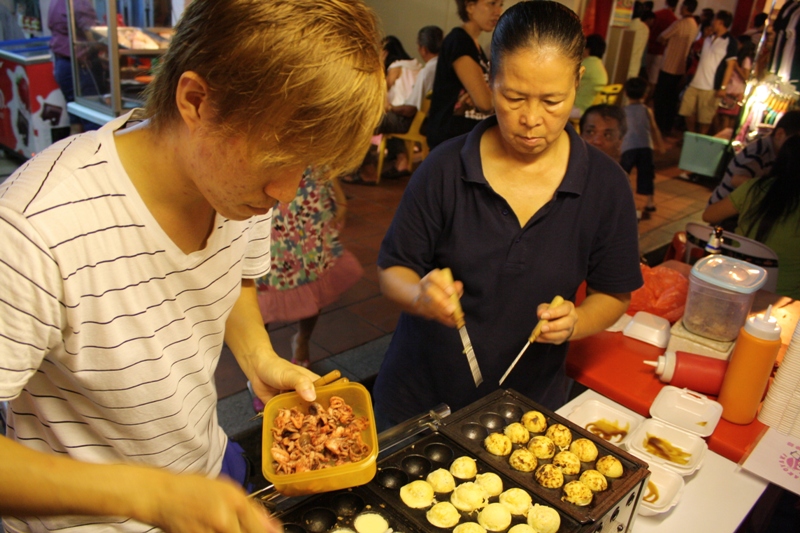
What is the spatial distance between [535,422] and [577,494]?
0.24m

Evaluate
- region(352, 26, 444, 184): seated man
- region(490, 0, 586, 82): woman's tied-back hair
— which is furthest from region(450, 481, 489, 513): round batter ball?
region(352, 26, 444, 184): seated man

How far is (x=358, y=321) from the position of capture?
4211 mm

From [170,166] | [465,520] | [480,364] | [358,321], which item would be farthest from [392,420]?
[358,321]

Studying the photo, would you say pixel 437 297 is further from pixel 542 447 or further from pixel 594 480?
pixel 594 480

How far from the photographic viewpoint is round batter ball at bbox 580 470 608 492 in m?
1.39

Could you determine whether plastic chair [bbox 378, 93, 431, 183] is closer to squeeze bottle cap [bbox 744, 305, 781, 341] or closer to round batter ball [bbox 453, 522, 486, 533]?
squeeze bottle cap [bbox 744, 305, 781, 341]

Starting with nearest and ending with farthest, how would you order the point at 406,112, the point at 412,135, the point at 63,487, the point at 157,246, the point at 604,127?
1. the point at 63,487
2. the point at 157,246
3. the point at 604,127
4. the point at 406,112
5. the point at 412,135

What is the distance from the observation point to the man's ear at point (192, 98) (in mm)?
889

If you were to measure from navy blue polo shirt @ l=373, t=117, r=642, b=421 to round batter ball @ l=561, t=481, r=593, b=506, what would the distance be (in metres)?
0.50

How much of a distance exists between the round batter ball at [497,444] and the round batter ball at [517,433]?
28 millimetres

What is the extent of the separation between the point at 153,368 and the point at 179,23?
0.59 metres

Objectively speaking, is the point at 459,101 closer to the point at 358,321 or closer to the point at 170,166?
the point at 358,321

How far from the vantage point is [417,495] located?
1338 mm

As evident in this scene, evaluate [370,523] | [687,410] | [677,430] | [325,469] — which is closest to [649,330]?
[687,410]
